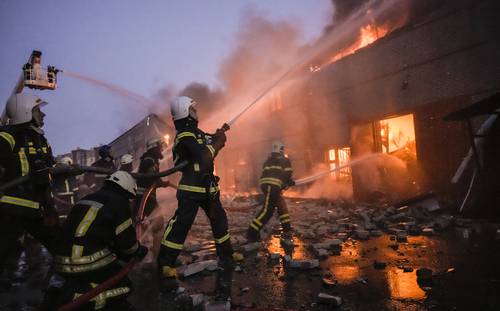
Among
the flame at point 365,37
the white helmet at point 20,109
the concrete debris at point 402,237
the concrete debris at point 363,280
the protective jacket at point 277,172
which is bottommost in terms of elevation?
the concrete debris at point 363,280

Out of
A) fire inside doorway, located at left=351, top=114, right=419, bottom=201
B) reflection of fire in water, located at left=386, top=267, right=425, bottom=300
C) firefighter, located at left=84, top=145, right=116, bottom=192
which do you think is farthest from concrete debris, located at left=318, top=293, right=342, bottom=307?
fire inside doorway, located at left=351, top=114, right=419, bottom=201

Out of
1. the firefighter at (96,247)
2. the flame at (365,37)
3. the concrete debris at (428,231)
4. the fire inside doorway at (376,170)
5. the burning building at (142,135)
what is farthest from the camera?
the burning building at (142,135)

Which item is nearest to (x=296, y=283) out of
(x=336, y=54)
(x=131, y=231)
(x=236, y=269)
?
(x=236, y=269)

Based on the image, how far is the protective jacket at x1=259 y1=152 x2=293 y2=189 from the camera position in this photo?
6387mm

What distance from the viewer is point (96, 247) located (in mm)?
2416

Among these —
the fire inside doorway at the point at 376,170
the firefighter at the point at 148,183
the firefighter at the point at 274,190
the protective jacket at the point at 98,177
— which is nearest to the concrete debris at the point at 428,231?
the firefighter at the point at 274,190

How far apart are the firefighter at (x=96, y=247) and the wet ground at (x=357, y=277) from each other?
3.31 ft

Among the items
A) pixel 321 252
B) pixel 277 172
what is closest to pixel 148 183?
pixel 277 172

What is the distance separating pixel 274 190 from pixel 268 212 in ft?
1.59

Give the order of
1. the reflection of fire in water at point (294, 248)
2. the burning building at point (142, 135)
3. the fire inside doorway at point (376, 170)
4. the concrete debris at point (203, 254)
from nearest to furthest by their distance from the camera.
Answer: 1. the reflection of fire in water at point (294, 248)
2. the concrete debris at point (203, 254)
3. the fire inside doorway at point (376, 170)
4. the burning building at point (142, 135)

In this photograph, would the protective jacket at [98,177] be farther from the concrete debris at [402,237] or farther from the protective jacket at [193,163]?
the concrete debris at [402,237]

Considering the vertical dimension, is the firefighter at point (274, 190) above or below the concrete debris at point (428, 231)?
above

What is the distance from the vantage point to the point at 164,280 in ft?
12.1

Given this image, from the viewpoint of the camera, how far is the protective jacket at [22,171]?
3.10m
